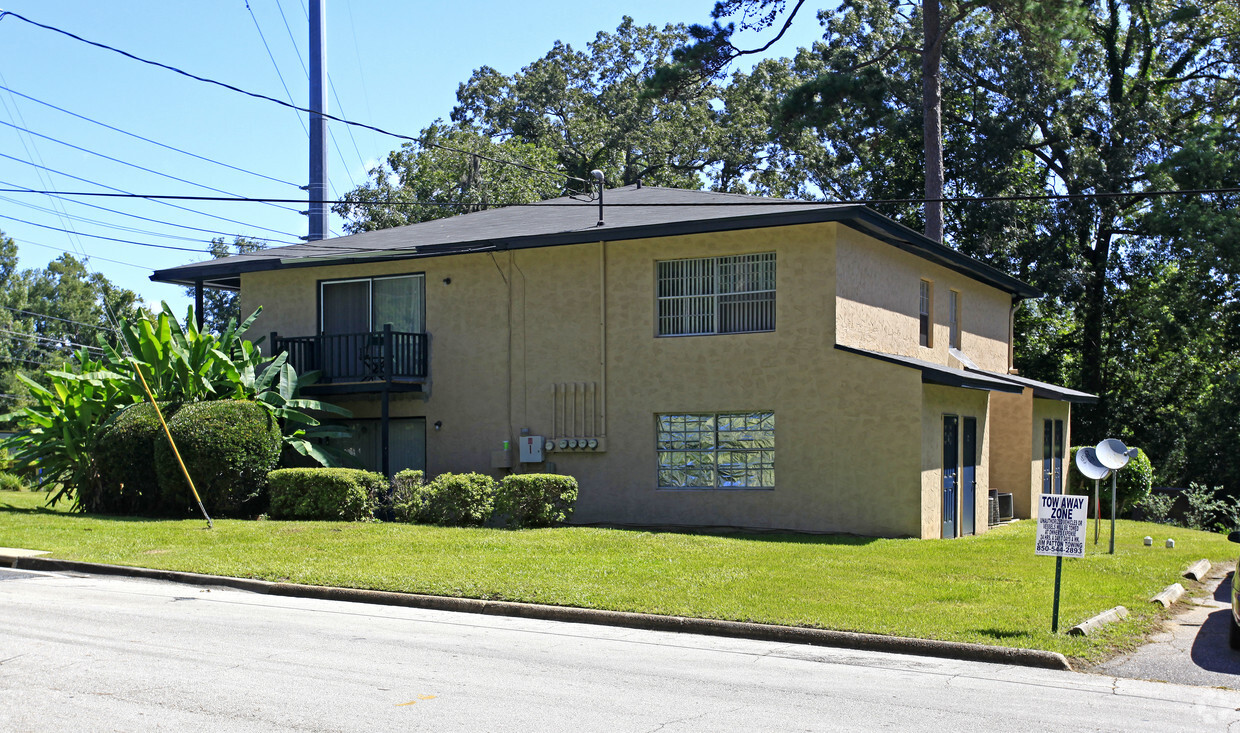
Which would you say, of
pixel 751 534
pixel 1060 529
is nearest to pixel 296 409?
pixel 751 534

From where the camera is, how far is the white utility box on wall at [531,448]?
2030cm

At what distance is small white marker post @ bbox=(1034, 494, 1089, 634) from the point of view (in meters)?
9.86

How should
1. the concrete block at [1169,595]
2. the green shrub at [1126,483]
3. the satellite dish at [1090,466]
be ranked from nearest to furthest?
the concrete block at [1169,595], the satellite dish at [1090,466], the green shrub at [1126,483]

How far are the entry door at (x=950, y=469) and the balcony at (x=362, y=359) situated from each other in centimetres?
1006

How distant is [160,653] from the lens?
8586mm

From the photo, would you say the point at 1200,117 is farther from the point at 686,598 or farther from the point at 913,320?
the point at 686,598

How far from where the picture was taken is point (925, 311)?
75.8 ft

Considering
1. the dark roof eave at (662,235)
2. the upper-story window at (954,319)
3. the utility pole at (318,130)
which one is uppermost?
the utility pole at (318,130)

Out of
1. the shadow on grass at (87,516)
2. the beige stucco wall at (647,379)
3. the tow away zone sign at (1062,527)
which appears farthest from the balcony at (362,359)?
the tow away zone sign at (1062,527)

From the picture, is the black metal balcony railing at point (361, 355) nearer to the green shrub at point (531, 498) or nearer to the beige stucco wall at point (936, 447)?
the green shrub at point (531, 498)

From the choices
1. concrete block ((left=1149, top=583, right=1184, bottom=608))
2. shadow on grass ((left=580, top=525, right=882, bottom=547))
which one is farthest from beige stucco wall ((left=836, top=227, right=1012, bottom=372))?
concrete block ((left=1149, top=583, right=1184, bottom=608))

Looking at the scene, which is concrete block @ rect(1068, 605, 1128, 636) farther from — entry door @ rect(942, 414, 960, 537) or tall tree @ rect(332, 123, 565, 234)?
tall tree @ rect(332, 123, 565, 234)

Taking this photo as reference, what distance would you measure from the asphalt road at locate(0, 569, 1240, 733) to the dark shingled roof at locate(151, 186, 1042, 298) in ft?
31.5

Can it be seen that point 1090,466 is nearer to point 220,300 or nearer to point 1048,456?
point 1048,456
